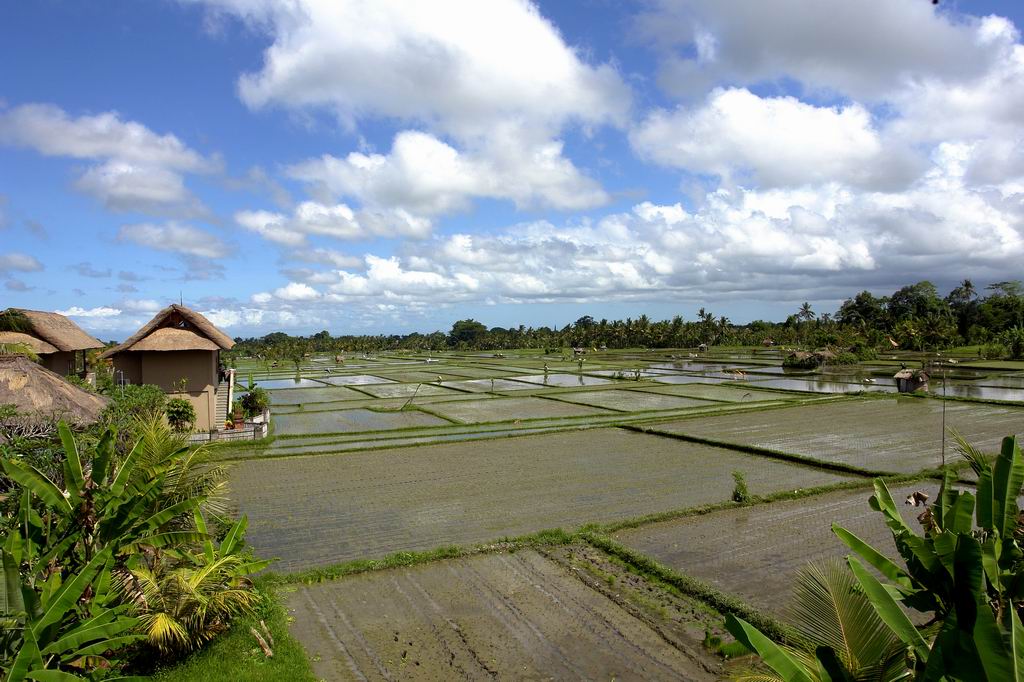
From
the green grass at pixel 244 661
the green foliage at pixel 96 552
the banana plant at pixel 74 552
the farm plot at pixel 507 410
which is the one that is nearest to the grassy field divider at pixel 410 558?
the green grass at pixel 244 661

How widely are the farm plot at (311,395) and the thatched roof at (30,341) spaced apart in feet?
47.5

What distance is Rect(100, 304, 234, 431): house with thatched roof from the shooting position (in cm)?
2111

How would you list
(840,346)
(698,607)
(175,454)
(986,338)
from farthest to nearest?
(986,338) → (840,346) → (698,607) → (175,454)

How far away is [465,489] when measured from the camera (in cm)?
1512

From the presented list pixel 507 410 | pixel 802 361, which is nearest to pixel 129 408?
pixel 507 410

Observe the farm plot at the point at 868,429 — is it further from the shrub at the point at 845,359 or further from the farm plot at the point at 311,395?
the shrub at the point at 845,359

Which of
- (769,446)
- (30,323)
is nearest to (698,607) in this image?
(769,446)

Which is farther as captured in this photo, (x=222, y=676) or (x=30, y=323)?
(x=30, y=323)

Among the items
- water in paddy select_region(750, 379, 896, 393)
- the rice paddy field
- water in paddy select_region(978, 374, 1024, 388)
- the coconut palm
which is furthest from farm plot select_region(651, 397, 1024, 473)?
the coconut palm

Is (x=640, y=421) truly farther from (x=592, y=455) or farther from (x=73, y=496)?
(x=73, y=496)

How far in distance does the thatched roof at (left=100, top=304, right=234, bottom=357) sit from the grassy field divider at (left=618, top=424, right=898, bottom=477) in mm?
15418

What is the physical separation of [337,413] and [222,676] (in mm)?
23249

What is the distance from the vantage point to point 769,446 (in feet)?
65.1

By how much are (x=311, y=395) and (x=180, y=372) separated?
15.3m
